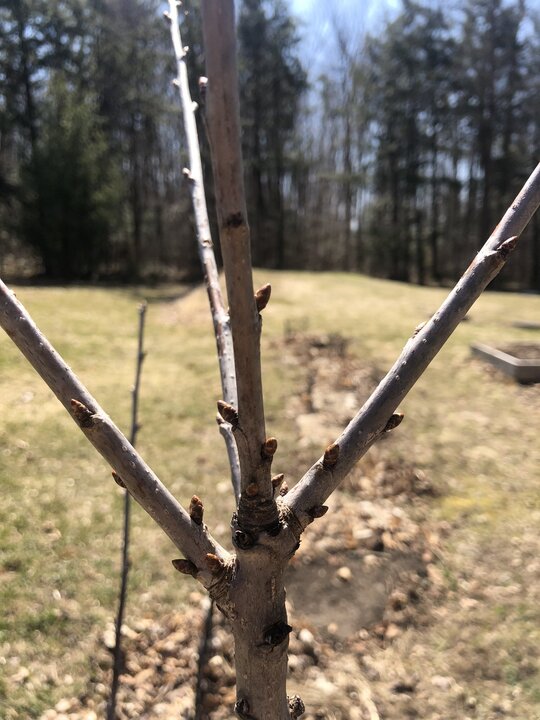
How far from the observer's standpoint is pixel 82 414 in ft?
2.85

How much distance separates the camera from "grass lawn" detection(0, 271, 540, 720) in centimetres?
321

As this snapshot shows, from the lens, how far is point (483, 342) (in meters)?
8.72

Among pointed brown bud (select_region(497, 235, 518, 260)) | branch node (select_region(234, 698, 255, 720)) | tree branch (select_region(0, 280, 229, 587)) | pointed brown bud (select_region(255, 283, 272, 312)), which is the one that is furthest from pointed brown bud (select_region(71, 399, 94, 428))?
pointed brown bud (select_region(497, 235, 518, 260))

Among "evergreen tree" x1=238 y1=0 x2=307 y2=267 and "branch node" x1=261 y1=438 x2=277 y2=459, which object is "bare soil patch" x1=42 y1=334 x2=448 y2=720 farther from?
"evergreen tree" x1=238 y1=0 x2=307 y2=267

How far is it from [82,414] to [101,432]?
5 centimetres

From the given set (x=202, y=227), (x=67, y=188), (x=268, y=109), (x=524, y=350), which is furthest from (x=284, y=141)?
(x=202, y=227)

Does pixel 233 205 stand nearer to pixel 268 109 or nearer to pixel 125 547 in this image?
pixel 125 547

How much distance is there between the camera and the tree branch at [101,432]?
2.88 feet

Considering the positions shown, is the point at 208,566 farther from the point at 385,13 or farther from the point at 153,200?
the point at 385,13

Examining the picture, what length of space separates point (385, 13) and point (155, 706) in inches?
1003

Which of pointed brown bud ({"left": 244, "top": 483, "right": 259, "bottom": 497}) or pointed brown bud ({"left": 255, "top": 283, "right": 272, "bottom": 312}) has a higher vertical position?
pointed brown bud ({"left": 255, "top": 283, "right": 272, "bottom": 312})

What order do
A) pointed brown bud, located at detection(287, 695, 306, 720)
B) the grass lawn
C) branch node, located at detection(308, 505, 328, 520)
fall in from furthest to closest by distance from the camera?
the grass lawn < pointed brown bud, located at detection(287, 695, 306, 720) < branch node, located at detection(308, 505, 328, 520)

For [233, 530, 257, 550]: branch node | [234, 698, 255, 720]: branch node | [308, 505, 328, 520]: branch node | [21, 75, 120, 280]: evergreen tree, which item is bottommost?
[234, 698, 255, 720]: branch node

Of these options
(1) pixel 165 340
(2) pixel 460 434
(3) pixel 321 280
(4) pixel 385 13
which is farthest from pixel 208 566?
(4) pixel 385 13
